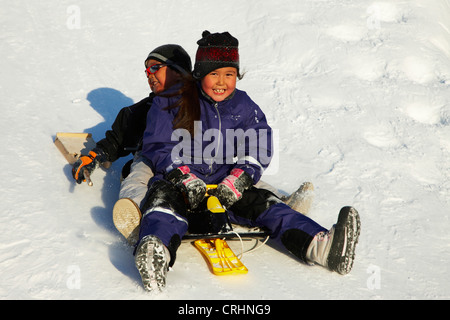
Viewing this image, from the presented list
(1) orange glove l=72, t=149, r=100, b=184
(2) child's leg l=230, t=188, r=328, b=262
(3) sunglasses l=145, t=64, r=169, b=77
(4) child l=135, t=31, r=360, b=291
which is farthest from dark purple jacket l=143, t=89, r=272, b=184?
(3) sunglasses l=145, t=64, r=169, b=77

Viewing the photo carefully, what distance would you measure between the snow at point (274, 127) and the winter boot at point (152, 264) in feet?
0.21

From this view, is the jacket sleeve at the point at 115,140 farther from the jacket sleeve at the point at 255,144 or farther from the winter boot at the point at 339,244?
the winter boot at the point at 339,244

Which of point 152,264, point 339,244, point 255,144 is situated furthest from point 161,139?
point 339,244

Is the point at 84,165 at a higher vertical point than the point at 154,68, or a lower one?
lower

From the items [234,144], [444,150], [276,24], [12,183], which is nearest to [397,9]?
[276,24]

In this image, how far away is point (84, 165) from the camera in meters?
3.10

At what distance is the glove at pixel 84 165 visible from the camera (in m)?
3.06

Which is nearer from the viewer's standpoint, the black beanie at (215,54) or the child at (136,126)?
the black beanie at (215,54)

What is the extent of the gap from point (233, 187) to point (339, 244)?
0.65 metres

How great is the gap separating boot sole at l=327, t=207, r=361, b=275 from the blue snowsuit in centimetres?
21

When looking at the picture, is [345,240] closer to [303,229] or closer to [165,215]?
[303,229]

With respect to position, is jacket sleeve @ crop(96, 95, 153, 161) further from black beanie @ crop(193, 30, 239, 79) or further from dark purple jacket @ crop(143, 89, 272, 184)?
black beanie @ crop(193, 30, 239, 79)

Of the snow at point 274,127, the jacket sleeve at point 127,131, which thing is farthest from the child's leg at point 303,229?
the jacket sleeve at point 127,131

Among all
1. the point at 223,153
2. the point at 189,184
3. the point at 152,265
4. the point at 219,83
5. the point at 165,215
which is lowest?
the point at 152,265
